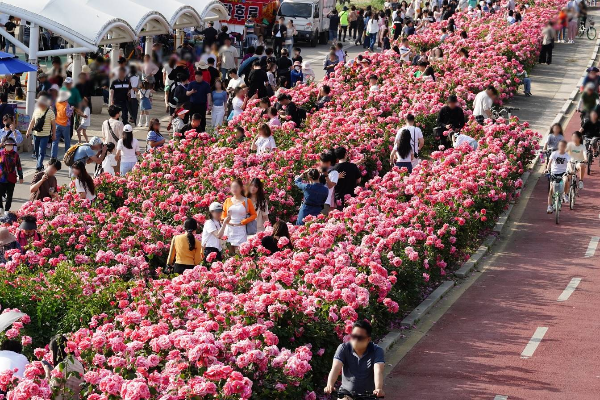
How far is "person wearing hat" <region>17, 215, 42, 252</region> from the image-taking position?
15133 millimetres

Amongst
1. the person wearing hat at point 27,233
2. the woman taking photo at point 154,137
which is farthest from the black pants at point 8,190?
the person wearing hat at point 27,233

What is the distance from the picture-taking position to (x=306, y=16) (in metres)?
42.2

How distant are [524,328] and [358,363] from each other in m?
4.60

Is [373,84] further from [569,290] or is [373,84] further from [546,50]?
[546,50]

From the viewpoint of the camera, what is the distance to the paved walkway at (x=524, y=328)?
12.2m

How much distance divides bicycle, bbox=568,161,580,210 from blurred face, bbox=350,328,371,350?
10.5 metres

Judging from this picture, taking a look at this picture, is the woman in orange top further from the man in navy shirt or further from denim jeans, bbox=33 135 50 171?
the man in navy shirt

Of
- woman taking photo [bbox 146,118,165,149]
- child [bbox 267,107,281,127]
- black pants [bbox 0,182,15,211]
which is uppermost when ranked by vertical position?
child [bbox 267,107,281,127]

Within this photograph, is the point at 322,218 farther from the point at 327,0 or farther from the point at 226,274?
the point at 327,0

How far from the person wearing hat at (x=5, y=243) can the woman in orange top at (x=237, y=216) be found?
2.91 metres

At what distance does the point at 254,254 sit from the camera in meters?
14.1

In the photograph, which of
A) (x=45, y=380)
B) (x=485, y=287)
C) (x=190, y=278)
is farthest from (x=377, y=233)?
(x=45, y=380)

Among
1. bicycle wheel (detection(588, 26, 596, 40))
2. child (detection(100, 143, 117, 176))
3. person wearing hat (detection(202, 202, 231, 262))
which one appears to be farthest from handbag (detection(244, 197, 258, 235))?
bicycle wheel (detection(588, 26, 596, 40))

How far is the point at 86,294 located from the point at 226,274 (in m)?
1.64
